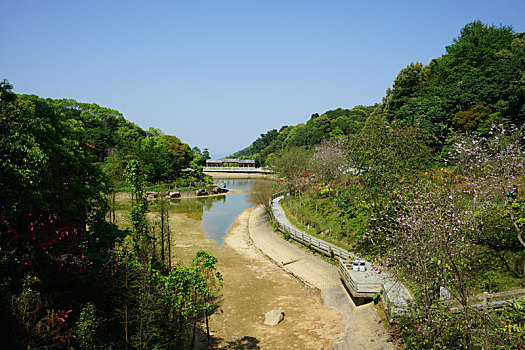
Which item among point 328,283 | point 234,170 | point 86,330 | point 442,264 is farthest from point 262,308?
point 234,170

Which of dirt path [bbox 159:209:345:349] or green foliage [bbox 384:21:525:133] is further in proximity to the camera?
green foliage [bbox 384:21:525:133]

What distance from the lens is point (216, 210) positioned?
4303 cm

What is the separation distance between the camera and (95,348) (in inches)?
301

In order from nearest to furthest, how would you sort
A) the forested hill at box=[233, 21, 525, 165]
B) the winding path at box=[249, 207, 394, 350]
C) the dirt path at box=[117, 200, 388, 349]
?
the winding path at box=[249, 207, 394, 350] < the dirt path at box=[117, 200, 388, 349] < the forested hill at box=[233, 21, 525, 165]

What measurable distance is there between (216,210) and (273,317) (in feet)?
97.9

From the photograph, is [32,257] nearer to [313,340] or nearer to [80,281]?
[80,281]

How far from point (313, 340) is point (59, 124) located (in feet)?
40.1

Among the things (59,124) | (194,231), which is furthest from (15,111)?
(194,231)

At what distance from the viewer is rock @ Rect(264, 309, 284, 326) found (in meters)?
13.7

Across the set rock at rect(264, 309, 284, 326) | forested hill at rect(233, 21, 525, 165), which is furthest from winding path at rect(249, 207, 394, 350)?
forested hill at rect(233, 21, 525, 165)

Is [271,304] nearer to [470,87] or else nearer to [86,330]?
[86,330]

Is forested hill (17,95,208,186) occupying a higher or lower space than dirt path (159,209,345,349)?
higher

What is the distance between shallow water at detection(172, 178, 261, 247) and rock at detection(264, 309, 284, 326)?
517 inches

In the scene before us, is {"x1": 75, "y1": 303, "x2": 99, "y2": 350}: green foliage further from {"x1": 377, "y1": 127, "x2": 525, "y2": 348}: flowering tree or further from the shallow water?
the shallow water
